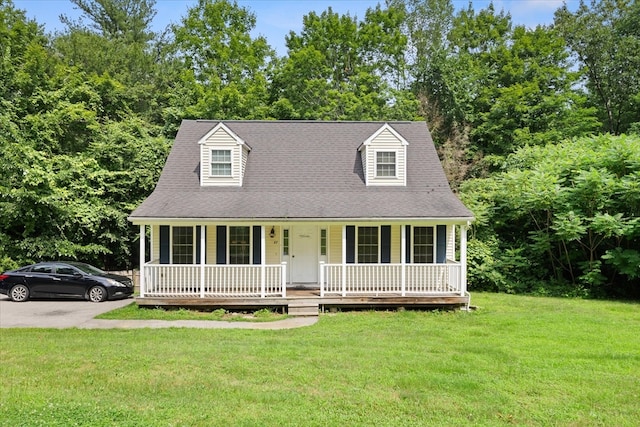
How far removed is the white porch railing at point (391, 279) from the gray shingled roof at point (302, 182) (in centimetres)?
160

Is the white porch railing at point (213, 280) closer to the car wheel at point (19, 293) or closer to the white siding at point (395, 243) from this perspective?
the white siding at point (395, 243)

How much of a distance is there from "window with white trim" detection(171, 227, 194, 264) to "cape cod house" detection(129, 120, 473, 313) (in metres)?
0.03

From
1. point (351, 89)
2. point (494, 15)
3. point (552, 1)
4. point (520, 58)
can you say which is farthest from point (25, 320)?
point (552, 1)

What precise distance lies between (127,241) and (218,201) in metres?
8.30

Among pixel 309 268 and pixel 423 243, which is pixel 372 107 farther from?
pixel 309 268

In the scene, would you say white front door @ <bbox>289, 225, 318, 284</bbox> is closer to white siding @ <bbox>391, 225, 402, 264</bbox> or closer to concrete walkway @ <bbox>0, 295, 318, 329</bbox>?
white siding @ <bbox>391, 225, 402, 264</bbox>

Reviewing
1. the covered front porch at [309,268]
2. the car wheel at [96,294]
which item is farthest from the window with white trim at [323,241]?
the car wheel at [96,294]

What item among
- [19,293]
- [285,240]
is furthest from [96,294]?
[285,240]

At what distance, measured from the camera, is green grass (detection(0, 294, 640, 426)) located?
5439 mm

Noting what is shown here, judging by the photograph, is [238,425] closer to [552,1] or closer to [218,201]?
[218,201]

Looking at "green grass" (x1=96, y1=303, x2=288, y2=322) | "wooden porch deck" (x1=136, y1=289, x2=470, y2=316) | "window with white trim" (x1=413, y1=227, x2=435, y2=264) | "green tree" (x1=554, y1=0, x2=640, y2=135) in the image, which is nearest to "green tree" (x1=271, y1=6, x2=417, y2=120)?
"green tree" (x1=554, y1=0, x2=640, y2=135)

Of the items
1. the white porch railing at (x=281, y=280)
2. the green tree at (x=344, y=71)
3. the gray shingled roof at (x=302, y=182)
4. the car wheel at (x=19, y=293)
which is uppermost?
the green tree at (x=344, y=71)

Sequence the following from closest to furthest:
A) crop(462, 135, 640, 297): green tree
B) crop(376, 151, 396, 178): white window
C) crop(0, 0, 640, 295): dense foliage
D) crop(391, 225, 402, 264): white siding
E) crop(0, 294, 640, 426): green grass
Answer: crop(0, 294, 640, 426): green grass < crop(391, 225, 402, 264): white siding < crop(462, 135, 640, 297): green tree < crop(376, 151, 396, 178): white window < crop(0, 0, 640, 295): dense foliage

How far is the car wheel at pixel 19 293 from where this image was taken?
14633 mm
